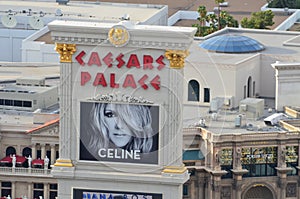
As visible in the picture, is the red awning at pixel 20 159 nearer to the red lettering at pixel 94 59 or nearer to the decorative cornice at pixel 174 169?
the red lettering at pixel 94 59

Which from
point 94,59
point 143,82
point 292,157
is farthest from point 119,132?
point 292,157

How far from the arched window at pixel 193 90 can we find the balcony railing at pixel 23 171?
47.6ft

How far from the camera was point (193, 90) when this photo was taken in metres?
187

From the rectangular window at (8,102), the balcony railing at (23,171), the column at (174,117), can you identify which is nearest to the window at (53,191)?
the balcony railing at (23,171)

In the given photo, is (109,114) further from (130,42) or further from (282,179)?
(282,179)

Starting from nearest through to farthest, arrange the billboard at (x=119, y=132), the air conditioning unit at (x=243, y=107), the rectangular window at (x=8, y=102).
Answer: the billboard at (x=119, y=132), the rectangular window at (x=8, y=102), the air conditioning unit at (x=243, y=107)

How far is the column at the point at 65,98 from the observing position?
428 ft

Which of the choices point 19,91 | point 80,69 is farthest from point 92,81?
point 19,91

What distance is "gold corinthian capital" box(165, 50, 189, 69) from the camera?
129 metres

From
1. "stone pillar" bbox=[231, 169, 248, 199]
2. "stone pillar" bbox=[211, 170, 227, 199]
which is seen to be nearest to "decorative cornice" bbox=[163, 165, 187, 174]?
"stone pillar" bbox=[211, 170, 227, 199]

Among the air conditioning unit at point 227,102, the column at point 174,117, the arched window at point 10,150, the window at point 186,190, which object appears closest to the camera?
the column at point 174,117

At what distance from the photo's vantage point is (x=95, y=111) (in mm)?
130875

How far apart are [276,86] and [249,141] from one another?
711 inches

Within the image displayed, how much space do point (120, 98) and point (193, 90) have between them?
56815 millimetres
